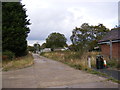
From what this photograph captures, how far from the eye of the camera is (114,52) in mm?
22344

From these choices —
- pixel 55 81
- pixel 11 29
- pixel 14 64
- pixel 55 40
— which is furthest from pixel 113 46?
pixel 55 40

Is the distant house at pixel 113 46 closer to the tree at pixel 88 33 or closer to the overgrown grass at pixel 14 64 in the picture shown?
the overgrown grass at pixel 14 64

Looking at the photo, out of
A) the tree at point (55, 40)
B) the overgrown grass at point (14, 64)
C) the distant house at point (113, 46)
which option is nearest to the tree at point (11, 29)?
the overgrown grass at point (14, 64)

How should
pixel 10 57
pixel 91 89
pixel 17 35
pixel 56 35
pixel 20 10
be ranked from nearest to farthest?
pixel 91 89 → pixel 10 57 → pixel 17 35 → pixel 20 10 → pixel 56 35

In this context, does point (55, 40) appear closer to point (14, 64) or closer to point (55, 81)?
point (14, 64)

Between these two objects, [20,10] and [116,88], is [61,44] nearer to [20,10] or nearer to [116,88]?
[20,10]

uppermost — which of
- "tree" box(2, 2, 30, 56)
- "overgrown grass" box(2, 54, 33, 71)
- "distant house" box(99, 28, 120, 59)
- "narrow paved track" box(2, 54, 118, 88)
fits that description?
"tree" box(2, 2, 30, 56)

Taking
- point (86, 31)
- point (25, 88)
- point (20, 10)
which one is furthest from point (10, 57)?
point (86, 31)

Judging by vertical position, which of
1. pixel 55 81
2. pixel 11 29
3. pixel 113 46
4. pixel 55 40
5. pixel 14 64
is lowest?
pixel 55 81

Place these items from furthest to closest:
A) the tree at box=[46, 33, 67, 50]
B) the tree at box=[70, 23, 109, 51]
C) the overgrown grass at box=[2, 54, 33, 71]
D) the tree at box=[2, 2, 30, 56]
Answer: the tree at box=[46, 33, 67, 50] → the tree at box=[70, 23, 109, 51] → the tree at box=[2, 2, 30, 56] → the overgrown grass at box=[2, 54, 33, 71]

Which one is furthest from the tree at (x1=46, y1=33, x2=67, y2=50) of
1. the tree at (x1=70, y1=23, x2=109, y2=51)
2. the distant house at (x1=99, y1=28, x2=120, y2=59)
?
the distant house at (x1=99, y1=28, x2=120, y2=59)

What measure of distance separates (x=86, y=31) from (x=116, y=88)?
52.3 meters

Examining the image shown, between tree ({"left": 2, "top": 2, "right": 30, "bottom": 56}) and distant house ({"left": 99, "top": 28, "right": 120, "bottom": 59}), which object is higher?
tree ({"left": 2, "top": 2, "right": 30, "bottom": 56})

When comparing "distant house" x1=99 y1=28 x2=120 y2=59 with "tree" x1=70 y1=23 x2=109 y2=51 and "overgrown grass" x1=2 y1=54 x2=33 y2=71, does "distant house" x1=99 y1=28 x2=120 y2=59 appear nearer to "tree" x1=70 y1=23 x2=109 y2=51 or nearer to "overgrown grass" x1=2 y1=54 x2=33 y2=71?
"overgrown grass" x1=2 y1=54 x2=33 y2=71
